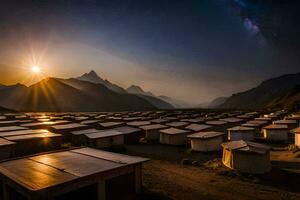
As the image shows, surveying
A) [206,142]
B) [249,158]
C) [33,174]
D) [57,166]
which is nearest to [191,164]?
[249,158]

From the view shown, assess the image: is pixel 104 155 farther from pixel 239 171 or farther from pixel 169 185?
pixel 239 171

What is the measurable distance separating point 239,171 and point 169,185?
234 inches

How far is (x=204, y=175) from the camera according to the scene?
16672 mm

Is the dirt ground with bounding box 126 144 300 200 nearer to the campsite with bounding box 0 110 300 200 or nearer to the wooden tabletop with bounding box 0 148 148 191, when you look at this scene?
the campsite with bounding box 0 110 300 200

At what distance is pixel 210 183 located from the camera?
49.1 ft

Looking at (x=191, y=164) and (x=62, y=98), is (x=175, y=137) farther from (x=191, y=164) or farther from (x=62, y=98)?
(x=62, y=98)

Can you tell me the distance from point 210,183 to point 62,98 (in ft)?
482

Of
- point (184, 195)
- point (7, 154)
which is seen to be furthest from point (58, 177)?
point (7, 154)

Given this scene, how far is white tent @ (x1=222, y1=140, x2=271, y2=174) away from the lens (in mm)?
17031

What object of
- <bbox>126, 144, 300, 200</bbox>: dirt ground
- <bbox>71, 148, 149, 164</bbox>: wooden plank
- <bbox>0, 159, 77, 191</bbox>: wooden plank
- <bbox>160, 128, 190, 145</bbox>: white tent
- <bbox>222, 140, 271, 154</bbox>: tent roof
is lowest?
<bbox>126, 144, 300, 200</bbox>: dirt ground

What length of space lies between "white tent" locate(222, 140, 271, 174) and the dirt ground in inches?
22.3

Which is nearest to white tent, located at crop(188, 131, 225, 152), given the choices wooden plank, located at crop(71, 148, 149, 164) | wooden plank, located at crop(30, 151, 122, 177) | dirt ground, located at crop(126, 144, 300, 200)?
dirt ground, located at crop(126, 144, 300, 200)

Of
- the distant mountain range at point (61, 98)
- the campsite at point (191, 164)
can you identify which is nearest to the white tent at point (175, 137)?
the campsite at point (191, 164)

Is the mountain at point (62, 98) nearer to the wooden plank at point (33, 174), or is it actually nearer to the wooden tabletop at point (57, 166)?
the wooden tabletop at point (57, 166)
